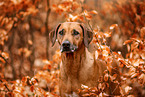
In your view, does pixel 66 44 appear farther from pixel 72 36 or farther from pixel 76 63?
pixel 76 63

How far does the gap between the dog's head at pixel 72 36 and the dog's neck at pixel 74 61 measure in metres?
0.15

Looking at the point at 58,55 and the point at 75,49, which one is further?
the point at 58,55

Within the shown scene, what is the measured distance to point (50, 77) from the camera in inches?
161

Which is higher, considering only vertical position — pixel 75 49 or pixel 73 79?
pixel 75 49

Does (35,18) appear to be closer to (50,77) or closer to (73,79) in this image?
(50,77)

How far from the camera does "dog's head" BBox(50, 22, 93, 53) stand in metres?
2.70

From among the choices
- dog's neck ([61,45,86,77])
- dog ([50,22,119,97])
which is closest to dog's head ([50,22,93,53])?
dog ([50,22,119,97])

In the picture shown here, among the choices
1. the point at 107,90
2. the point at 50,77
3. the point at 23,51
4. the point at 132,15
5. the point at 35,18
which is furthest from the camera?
the point at 35,18

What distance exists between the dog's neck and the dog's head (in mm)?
150

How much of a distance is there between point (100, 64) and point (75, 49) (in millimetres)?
732

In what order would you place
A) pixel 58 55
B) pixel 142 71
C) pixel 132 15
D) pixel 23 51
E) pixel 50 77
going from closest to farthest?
pixel 142 71 → pixel 58 55 → pixel 50 77 → pixel 132 15 → pixel 23 51

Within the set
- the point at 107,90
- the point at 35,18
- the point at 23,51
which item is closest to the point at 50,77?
the point at 107,90

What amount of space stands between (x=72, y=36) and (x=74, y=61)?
0.47 m

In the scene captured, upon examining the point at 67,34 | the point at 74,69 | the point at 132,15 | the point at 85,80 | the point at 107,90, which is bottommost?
the point at 107,90
